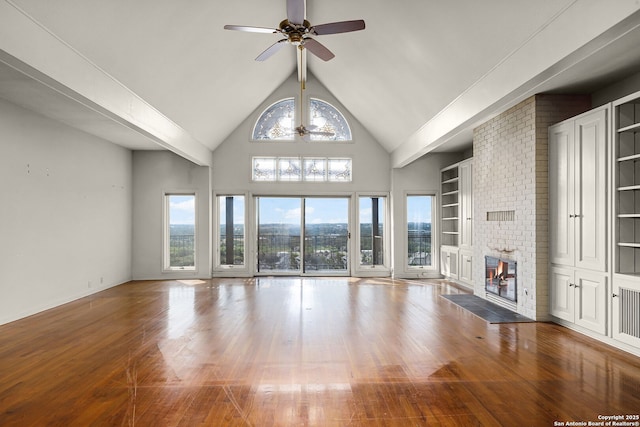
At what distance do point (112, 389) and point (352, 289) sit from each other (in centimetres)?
504

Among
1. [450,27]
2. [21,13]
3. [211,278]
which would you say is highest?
[450,27]

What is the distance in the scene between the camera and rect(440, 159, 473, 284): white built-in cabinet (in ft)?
24.9

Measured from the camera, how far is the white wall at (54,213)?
5.16 metres

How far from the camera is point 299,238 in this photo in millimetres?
9344

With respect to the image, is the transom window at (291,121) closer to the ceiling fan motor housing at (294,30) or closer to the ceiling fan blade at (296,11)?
the ceiling fan motor housing at (294,30)

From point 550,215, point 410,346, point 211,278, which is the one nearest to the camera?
point 410,346

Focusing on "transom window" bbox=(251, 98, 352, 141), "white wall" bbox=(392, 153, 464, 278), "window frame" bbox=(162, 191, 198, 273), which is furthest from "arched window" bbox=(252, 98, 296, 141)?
"white wall" bbox=(392, 153, 464, 278)

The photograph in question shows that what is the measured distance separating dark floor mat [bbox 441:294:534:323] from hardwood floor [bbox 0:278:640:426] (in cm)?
19

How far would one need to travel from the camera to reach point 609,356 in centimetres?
374

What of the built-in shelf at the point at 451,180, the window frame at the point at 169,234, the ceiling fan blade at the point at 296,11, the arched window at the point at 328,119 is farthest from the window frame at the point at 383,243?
the ceiling fan blade at the point at 296,11

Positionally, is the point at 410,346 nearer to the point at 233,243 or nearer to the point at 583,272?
the point at 583,272

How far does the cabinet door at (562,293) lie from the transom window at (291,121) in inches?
226

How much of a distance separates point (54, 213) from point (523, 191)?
7.15 meters

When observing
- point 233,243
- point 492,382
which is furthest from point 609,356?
point 233,243
